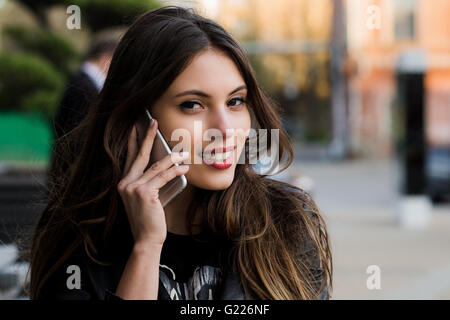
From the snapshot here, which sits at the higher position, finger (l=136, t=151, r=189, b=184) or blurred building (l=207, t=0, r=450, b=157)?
blurred building (l=207, t=0, r=450, b=157)

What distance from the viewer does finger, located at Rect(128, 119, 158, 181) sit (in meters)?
1.40

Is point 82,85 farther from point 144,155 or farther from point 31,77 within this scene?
point 31,77

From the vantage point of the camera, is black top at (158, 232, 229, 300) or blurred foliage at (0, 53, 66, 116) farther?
blurred foliage at (0, 53, 66, 116)

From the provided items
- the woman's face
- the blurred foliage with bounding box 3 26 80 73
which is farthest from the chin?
the blurred foliage with bounding box 3 26 80 73

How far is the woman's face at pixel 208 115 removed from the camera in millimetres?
1376

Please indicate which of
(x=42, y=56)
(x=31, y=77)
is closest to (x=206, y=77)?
(x=31, y=77)

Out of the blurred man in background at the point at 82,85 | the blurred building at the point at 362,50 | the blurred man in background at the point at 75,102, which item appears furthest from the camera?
the blurred building at the point at 362,50

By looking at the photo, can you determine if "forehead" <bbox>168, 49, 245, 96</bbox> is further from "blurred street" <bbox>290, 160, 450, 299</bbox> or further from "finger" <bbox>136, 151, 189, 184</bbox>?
"blurred street" <bbox>290, 160, 450, 299</bbox>

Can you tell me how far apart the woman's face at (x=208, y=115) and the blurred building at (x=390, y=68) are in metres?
22.9

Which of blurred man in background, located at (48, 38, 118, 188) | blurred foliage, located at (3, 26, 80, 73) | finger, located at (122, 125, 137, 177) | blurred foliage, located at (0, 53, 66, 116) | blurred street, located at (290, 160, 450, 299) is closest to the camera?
finger, located at (122, 125, 137, 177)

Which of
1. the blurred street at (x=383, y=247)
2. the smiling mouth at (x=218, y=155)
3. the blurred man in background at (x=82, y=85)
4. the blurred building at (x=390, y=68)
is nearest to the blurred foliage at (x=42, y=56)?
the blurred street at (x=383, y=247)

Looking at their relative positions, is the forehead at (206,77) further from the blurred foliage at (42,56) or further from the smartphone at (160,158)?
the blurred foliage at (42,56)

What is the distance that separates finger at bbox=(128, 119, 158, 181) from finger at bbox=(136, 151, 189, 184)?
0.03 metres
